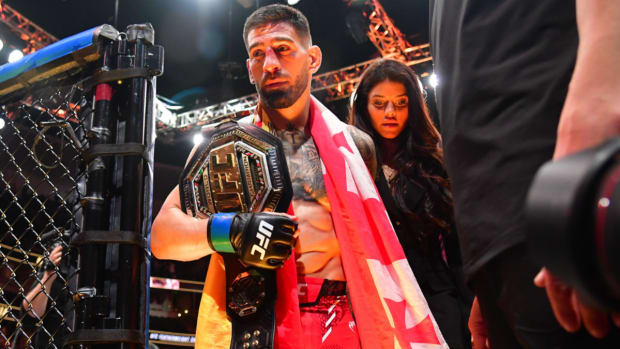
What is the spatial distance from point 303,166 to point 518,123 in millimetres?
1292

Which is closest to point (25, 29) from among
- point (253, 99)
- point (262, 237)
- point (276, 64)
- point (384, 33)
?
point (253, 99)

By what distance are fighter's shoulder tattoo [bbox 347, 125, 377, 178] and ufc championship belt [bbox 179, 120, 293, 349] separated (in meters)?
0.64

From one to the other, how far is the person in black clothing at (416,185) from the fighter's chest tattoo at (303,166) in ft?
1.29

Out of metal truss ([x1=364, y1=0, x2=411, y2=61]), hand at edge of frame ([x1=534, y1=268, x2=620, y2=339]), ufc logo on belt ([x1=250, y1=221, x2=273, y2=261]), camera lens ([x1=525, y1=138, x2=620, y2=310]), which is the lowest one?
hand at edge of frame ([x1=534, y1=268, x2=620, y2=339])

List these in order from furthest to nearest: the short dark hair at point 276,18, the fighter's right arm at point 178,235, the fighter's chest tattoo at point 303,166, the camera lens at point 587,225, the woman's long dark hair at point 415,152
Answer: the woman's long dark hair at point 415,152
the short dark hair at point 276,18
the fighter's chest tattoo at point 303,166
the fighter's right arm at point 178,235
the camera lens at point 587,225

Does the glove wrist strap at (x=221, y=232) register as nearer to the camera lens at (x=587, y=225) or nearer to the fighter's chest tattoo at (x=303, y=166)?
the fighter's chest tattoo at (x=303, y=166)

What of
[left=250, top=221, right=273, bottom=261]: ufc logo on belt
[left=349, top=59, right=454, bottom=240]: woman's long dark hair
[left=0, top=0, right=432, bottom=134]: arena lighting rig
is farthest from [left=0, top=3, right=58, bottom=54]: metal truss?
[left=250, top=221, right=273, bottom=261]: ufc logo on belt

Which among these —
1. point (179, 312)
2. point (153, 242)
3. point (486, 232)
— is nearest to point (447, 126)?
point (486, 232)

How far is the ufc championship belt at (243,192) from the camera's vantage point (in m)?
1.41

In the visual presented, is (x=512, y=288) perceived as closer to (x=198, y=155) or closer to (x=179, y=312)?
(x=198, y=155)

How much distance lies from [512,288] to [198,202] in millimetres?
1113

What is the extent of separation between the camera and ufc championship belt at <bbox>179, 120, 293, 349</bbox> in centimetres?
141

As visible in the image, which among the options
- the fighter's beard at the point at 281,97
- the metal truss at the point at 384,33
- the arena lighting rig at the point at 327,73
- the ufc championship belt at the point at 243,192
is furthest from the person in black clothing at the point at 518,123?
the metal truss at the point at 384,33

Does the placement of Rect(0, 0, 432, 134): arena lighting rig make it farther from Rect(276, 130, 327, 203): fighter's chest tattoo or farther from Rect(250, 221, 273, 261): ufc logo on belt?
Rect(250, 221, 273, 261): ufc logo on belt
